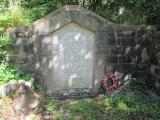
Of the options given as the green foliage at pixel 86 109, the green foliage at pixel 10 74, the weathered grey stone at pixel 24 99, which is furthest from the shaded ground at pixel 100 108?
the green foliage at pixel 10 74

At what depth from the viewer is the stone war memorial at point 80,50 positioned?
8219 mm

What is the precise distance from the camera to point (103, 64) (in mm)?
8688

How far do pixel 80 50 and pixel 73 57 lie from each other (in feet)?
0.90

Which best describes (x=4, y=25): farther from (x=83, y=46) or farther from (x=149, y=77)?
(x=149, y=77)

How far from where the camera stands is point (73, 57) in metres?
8.54

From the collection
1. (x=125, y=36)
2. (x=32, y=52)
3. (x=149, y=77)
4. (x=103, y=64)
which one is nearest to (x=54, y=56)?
(x=32, y=52)

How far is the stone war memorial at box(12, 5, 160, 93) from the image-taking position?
8219mm

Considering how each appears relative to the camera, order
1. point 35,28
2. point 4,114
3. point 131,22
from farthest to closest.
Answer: point 131,22, point 35,28, point 4,114

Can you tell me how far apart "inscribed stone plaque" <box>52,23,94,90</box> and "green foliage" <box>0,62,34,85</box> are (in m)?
0.89

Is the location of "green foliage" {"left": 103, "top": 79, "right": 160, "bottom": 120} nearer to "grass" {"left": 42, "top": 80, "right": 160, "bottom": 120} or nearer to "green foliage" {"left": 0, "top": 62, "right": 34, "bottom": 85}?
"grass" {"left": 42, "top": 80, "right": 160, "bottom": 120}

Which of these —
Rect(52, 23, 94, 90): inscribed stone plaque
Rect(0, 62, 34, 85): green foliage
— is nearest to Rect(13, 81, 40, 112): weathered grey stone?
Rect(0, 62, 34, 85): green foliage

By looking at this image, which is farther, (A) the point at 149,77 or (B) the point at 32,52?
(A) the point at 149,77

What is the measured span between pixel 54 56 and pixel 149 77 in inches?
112

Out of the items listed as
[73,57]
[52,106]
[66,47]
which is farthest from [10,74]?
[73,57]
